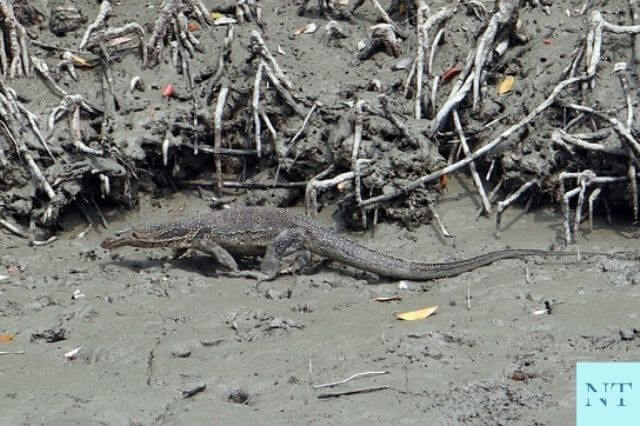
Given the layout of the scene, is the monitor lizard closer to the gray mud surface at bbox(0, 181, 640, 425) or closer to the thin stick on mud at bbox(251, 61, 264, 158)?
the gray mud surface at bbox(0, 181, 640, 425)

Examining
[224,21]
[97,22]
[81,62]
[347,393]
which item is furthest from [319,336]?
[97,22]

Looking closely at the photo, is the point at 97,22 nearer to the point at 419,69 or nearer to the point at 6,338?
the point at 419,69

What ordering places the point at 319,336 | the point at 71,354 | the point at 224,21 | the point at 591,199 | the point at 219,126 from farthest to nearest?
1. the point at 224,21
2. the point at 219,126
3. the point at 591,199
4. the point at 71,354
5. the point at 319,336

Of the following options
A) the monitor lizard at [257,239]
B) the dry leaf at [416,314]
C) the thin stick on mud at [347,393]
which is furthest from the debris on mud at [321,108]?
the thin stick on mud at [347,393]

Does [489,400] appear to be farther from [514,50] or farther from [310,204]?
[514,50]

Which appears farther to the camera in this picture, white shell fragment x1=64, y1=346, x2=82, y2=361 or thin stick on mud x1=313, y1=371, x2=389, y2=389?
white shell fragment x1=64, y1=346, x2=82, y2=361

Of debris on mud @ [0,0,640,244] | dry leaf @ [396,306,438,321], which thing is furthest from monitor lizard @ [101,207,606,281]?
dry leaf @ [396,306,438,321]

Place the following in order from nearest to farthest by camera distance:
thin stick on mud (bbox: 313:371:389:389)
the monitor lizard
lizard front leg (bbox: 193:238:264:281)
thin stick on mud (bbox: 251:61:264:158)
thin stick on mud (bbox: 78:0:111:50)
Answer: thin stick on mud (bbox: 313:371:389:389), the monitor lizard, lizard front leg (bbox: 193:238:264:281), thin stick on mud (bbox: 251:61:264:158), thin stick on mud (bbox: 78:0:111:50)
